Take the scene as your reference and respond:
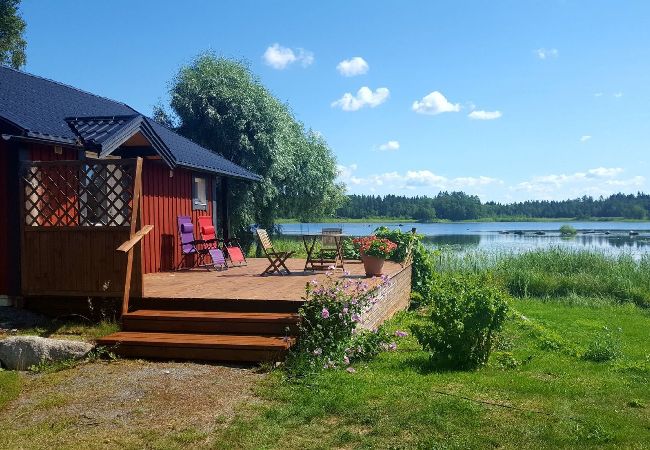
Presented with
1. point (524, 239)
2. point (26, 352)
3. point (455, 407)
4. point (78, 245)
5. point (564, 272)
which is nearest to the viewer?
point (455, 407)

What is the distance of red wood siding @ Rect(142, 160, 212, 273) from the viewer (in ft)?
33.2

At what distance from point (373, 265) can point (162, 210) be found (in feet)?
13.1

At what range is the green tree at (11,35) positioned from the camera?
870 inches

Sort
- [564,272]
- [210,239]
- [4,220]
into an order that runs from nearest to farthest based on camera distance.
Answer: [4,220]
[210,239]
[564,272]

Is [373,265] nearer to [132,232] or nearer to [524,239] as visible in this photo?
[132,232]

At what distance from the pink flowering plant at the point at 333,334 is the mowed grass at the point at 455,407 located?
20 cm

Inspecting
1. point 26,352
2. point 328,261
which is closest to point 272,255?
point 328,261

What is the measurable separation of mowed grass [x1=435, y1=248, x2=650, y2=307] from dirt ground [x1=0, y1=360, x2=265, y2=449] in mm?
10975

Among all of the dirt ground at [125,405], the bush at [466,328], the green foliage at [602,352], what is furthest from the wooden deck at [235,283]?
the green foliage at [602,352]

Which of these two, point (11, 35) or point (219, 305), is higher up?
point (11, 35)

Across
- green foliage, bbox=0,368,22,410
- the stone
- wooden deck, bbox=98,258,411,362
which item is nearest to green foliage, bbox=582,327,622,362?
wooden deck, bbox=98,258,411,362

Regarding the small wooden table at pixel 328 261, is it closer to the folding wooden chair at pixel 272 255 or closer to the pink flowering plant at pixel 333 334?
the folding wooden chair at pixel 272 255

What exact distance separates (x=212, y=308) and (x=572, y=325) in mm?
5996

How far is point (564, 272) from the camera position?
15891mm
